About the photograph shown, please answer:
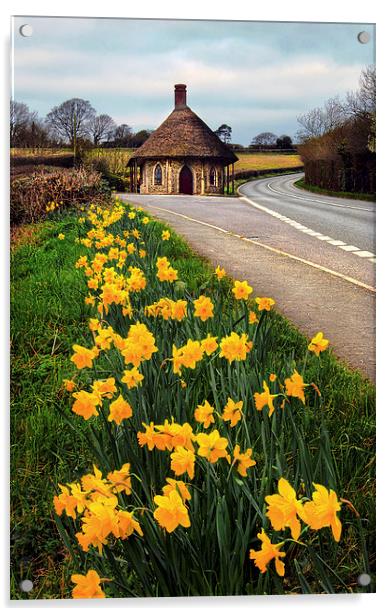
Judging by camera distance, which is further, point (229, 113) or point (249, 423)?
point (229, 113)

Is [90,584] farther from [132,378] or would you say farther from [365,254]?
[365,254]

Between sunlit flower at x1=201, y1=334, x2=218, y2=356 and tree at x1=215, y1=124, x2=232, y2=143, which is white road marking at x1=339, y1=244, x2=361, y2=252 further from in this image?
sunlit flower at x1=201, y1=334, x2=218, y2=356

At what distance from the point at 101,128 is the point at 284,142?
801 mm

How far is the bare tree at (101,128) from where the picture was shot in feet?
8.61

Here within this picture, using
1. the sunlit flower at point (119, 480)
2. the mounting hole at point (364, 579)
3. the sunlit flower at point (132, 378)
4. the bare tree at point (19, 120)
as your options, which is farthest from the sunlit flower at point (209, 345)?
the bare tree at point (19, 120)

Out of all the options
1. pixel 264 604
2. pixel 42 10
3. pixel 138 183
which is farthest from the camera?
pixel 138 183

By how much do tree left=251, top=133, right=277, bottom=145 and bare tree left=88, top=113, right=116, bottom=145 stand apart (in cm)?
61

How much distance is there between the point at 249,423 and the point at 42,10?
1.87 metres

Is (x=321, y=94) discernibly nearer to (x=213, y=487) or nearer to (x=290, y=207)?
(x=290, y=207)

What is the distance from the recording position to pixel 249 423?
Result: 1.96 m

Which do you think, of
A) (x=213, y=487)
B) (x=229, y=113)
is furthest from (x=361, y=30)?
(x=213, y=487)

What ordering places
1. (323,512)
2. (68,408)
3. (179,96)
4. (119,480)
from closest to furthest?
(323,512) → (119,480) → (68,408) → (179,96)

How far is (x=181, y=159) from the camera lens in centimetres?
282

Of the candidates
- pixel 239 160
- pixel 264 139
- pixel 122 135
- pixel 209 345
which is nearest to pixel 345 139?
pixel 264 139
